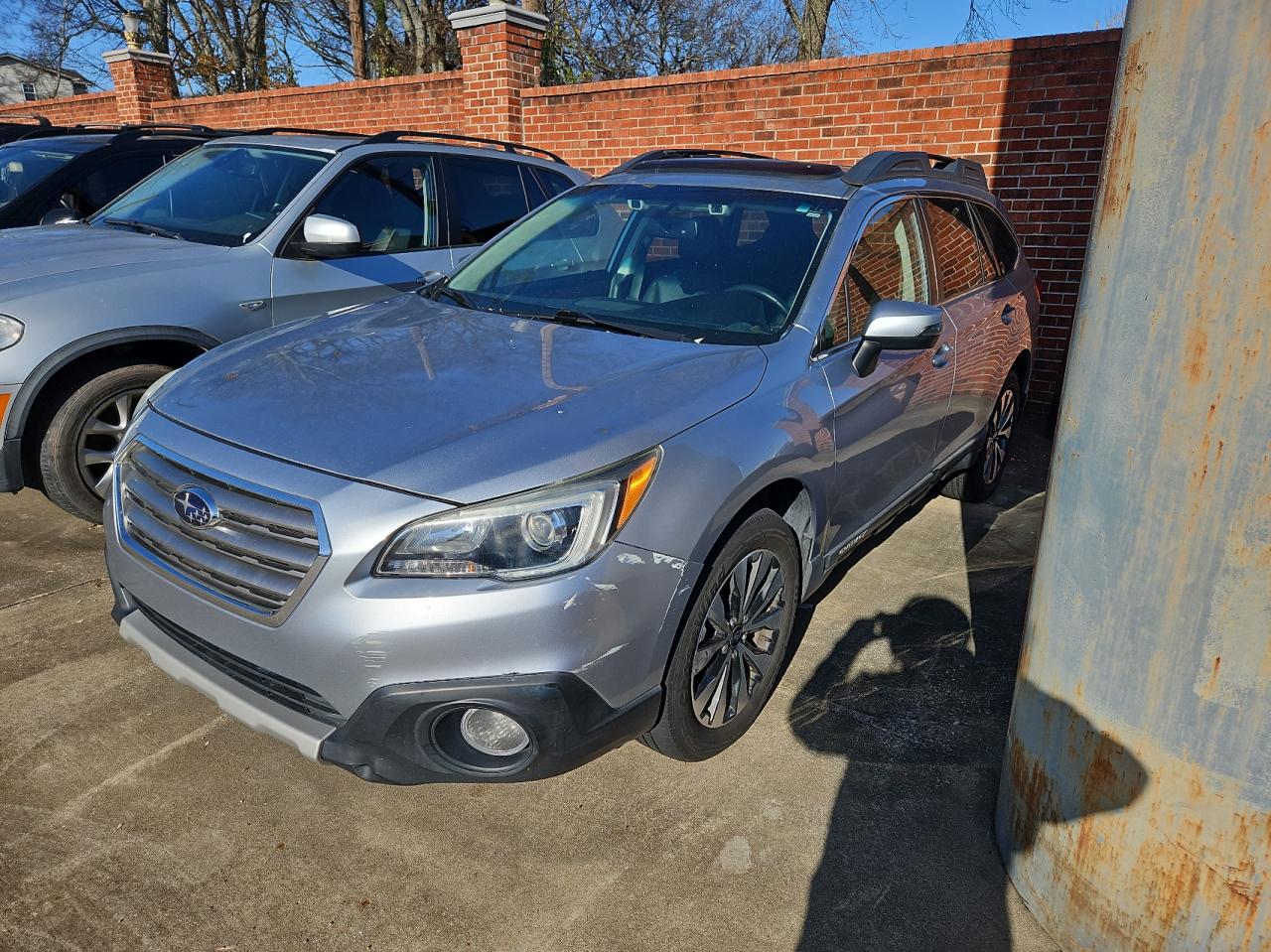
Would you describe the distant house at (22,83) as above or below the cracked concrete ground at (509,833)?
above

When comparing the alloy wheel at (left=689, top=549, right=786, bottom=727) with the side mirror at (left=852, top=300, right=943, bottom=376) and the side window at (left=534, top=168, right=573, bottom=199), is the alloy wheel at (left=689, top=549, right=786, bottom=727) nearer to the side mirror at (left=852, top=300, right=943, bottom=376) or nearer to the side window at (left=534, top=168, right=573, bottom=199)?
the side mirror at (left=852, top=300, right=943, bottom=376)

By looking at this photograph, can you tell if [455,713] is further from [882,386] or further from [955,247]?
[955,247]

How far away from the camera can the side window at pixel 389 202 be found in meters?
4.90

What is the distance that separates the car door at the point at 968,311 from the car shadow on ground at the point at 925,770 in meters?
0.76

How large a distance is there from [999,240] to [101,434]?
4.47m

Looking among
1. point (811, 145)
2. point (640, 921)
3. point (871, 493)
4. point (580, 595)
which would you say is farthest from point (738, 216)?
point (811, 145)

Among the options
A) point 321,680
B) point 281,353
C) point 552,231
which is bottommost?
point 321,680

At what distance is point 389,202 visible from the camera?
5.12m

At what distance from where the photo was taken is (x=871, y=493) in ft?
11.2

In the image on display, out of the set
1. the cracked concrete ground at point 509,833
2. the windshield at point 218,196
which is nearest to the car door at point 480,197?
the windshield at point 218,196

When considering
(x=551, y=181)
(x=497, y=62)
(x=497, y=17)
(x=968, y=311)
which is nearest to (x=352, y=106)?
(x=497, y=62)

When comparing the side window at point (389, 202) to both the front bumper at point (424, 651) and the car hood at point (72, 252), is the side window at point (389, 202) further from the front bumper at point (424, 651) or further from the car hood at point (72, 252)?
the front bumper at point (424, 651)

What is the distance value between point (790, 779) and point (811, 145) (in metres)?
6.54

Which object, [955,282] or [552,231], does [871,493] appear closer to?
[955,282]
